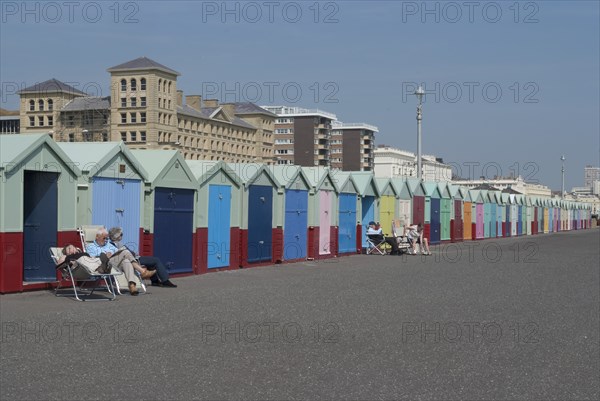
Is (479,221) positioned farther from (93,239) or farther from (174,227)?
(93,239)

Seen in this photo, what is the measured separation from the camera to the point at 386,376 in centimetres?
799

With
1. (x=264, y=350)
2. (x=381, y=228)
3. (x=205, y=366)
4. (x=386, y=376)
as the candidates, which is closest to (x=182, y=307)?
(x=264, y=350)

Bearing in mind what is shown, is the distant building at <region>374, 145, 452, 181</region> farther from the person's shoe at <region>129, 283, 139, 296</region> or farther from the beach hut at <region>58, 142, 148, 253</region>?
the person's shoe at <region>129, 283, 139, 296</region>

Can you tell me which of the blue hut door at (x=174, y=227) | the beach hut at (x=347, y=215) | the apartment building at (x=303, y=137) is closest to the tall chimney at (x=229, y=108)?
the apartment building at (x=303, y=137)

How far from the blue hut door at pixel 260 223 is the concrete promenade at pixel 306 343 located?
5040 millimetres

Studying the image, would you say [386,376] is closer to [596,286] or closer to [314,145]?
[596,286]

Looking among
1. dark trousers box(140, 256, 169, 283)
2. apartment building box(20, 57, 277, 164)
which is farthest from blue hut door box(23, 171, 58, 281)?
apartment building box(20, 57, 277, 164)

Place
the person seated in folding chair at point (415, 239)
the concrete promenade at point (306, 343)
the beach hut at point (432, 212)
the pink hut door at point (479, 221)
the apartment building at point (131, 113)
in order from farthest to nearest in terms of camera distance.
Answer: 1. the apartment building at point (131, 113)
2. the pink hut door at point (479, 221)
3. the beach hut at point (432, 212)
4. the person seated in folding chair at point (415, 239)
5. the concrete promenade at point (306, 343)

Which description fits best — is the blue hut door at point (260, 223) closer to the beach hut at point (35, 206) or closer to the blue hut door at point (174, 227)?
the blue hut door at point (174, 227)

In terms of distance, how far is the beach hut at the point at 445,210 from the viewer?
41.8 metres

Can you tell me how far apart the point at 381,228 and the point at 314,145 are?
437 feet

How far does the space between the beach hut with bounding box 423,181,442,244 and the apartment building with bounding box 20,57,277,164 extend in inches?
3156

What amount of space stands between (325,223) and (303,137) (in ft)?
459

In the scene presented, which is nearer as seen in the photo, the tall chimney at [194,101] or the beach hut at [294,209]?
the beach hut at [294,209]
